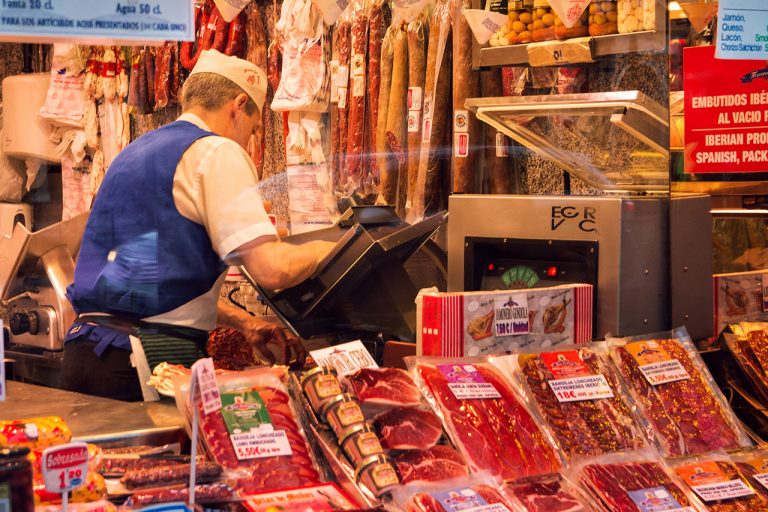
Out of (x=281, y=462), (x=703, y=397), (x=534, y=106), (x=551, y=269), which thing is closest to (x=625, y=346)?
(x=703, y=397)

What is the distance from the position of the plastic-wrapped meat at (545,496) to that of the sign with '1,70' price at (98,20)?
1219 millimetres

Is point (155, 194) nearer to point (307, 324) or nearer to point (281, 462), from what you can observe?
point (307, 324)

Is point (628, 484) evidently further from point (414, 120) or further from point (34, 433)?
point (414, 120)

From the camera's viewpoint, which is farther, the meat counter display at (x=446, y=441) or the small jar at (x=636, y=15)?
the small jar at (x=636, y=15)

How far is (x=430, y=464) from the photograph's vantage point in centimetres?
212

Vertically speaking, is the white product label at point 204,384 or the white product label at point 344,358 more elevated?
the white product label at point 204,384

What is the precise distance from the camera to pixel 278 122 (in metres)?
4.02

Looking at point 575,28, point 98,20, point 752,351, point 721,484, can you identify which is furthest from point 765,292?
point 98,20

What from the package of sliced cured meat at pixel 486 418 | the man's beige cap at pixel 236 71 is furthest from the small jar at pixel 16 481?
the man's beige cap at pixel 236 71

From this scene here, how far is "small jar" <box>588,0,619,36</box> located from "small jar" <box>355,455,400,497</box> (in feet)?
6.54

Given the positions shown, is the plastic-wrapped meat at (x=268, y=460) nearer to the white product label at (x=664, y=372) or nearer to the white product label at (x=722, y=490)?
the white product label at (x=722, y=490)

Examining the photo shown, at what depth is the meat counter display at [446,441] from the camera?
73.8 inches

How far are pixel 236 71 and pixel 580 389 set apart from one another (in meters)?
1.59

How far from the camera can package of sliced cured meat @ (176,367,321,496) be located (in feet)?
6.46
